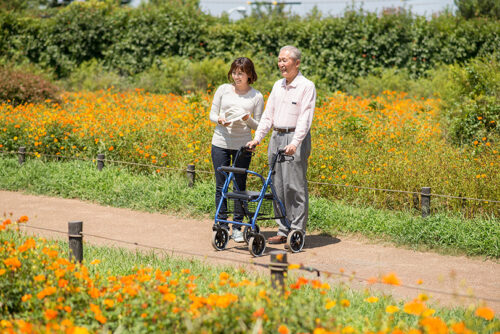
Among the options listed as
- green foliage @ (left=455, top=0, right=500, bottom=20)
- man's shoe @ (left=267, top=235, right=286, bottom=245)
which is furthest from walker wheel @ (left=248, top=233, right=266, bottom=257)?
green foliage @ (left=455, top=0, right=500, bottom=20)

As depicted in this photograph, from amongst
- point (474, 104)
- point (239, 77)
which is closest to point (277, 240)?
point (239, 77)

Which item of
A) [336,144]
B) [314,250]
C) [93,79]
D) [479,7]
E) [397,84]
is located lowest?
[314,250]

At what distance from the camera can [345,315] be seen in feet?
13.6

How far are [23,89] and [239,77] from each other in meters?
10.4

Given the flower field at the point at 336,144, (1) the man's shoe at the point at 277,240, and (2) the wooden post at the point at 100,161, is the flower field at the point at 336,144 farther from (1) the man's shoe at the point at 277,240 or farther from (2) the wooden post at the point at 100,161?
(1) the man's shoe at the point at 277,240

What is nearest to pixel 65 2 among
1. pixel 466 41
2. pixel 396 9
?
pixel 396 9

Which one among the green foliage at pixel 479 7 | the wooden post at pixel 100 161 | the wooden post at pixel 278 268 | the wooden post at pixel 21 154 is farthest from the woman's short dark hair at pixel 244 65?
the green foliage at pixel 479 7

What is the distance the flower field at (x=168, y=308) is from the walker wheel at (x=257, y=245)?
1498 millimetres

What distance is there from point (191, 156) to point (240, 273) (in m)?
4.77

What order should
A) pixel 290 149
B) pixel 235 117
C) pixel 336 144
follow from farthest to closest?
1. pixel 336 144
2. pixel 235 117
3. pixel 290 149

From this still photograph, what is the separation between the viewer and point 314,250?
6.50 metres

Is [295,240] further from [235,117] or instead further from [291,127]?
[235,117]

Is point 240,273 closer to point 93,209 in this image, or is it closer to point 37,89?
point 93,209

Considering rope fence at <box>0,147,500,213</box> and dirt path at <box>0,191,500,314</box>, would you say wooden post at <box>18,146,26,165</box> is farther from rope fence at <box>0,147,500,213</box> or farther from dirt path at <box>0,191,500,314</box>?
dirt path at <box>0,191,500,314</box>
